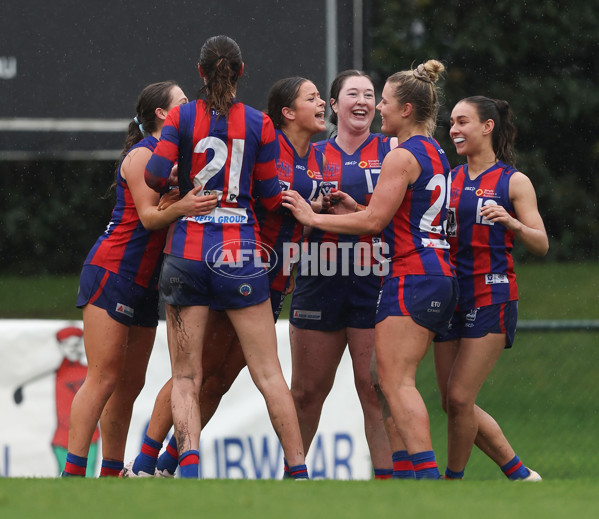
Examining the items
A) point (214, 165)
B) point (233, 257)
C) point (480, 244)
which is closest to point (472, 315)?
point (480, 244)

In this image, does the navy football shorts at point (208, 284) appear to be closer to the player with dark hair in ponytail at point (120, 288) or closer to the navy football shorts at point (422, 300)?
the player with dark hair in ponytail at point (120, 288)

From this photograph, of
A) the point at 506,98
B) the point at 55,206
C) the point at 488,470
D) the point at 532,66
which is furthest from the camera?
the point at 532,66

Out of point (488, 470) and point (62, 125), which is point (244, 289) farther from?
point (488, 470)

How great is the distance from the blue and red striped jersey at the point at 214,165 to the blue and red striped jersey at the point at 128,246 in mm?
374

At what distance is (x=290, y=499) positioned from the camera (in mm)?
3957

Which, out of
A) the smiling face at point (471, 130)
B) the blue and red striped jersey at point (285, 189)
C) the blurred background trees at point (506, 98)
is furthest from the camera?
the blurred background trees at point (506, 98)

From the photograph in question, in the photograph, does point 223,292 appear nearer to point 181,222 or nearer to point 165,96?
point 181,222

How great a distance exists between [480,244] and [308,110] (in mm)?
986

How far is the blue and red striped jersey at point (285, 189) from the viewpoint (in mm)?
5270

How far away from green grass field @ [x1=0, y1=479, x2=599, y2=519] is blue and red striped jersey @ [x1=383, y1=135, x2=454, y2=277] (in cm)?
94

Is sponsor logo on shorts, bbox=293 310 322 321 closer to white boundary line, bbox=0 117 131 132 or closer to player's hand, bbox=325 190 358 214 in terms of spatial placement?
player's hand, bbox=325 190 358 214

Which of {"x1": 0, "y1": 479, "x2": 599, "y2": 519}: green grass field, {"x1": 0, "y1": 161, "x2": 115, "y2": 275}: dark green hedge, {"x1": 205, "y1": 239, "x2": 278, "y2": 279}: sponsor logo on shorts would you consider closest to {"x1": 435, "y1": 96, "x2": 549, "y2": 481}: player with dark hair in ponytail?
{"x1": 0, "y1": 479, "x2": 599, "y2": 519}: green grass field

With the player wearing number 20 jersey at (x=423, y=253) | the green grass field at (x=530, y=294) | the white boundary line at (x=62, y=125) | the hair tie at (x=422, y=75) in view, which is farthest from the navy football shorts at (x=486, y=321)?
the green grass field at (x=530, y=294)

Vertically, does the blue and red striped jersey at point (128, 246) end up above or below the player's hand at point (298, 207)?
below
